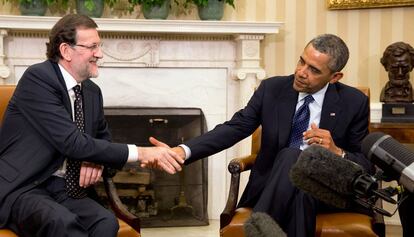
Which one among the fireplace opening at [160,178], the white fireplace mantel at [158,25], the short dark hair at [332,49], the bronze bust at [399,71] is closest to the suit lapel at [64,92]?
the short dark hair at [332,49]

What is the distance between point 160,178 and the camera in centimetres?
438

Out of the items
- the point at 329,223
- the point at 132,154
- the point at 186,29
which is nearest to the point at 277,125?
the point at 329,223

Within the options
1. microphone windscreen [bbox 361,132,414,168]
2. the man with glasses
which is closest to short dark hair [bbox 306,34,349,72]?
the man with glasses

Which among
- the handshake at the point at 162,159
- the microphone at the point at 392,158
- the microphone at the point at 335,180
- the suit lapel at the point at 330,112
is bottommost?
the handshake at the point at 162,159

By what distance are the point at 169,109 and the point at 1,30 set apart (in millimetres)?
1325

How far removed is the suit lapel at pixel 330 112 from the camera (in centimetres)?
273

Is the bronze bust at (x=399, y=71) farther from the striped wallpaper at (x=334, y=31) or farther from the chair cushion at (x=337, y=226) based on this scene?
the chair cushion at (x=337, y=226)

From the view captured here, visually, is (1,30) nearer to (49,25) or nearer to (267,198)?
(49,25)

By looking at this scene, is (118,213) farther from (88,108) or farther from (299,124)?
(299,124)

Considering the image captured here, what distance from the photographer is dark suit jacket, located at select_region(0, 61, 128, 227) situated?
233 cm

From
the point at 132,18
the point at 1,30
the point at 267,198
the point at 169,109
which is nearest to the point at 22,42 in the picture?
the point at 1,30

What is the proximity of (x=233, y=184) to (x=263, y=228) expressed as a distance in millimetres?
1990

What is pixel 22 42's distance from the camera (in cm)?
412

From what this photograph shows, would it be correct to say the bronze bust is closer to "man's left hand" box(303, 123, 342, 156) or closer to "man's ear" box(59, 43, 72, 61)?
"man's left hand" box(303, 123, 342, 156)
